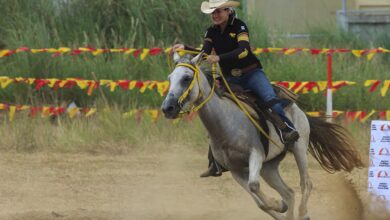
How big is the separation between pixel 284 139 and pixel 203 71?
40.0 inches

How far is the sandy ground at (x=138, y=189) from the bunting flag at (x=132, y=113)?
0.84m

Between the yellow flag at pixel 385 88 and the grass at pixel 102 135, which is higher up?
the yellow flag at pixel 385 88

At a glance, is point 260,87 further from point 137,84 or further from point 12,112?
point 12,112

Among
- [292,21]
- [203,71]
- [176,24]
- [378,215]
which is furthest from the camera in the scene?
[292,21]

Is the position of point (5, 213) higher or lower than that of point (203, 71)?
lower

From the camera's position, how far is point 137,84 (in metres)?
12.8

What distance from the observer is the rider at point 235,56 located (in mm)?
7277

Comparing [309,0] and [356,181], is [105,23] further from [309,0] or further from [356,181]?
[356,181]

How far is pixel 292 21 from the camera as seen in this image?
60.0 feet

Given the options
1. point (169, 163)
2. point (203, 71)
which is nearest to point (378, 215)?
point (203, 71)

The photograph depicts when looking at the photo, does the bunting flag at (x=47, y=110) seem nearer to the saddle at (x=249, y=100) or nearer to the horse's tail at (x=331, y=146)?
the horse's tail at (x=331, y=146)

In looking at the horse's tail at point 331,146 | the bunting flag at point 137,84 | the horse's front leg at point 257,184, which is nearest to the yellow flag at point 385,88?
the bunting flag at point 137,84

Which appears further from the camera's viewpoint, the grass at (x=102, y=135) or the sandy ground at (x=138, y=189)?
the grass at (x=102, y=135)

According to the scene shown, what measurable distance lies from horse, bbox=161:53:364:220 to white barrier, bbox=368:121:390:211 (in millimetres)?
302
